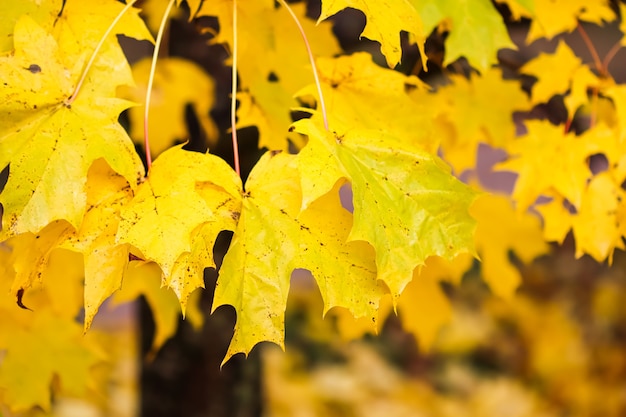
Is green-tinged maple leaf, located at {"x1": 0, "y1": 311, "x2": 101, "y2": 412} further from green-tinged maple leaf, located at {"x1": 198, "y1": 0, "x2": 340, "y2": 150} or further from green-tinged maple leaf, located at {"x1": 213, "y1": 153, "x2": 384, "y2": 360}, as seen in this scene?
green-tinged maple leaf, located at {"x1": 213, "y1": 153, "x2": 384, "y2": 360}

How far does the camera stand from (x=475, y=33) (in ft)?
2.90

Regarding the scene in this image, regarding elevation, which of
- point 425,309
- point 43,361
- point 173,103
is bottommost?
point 425,309

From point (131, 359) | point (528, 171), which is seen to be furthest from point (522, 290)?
point (528, 171)

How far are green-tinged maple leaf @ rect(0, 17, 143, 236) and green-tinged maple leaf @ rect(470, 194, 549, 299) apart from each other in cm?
81

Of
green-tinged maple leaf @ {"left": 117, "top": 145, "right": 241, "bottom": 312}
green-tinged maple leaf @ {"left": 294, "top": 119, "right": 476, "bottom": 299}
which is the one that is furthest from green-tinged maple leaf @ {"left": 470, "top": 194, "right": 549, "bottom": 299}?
green-tinged maple leaf @ {"left": 117, "top": 145, "right": 241, "bottom": 312}

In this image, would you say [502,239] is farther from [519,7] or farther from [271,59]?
[271,59]

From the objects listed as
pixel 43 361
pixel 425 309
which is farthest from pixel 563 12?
pixel 43 361

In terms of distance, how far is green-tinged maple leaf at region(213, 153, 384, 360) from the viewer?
688mm

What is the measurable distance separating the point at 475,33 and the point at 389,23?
193 mm

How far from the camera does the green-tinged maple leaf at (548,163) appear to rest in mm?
1030

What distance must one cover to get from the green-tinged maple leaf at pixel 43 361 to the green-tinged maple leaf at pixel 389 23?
68cm

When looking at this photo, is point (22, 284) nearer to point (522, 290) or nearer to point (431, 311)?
point (431, 311)

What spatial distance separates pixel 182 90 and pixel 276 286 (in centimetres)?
88

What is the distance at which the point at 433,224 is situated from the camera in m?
0.73
